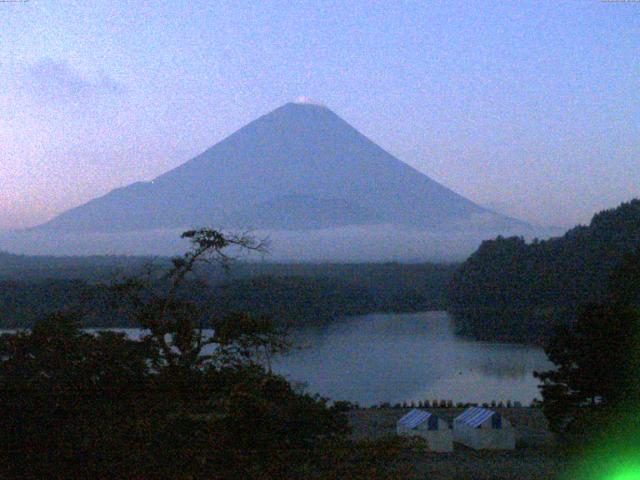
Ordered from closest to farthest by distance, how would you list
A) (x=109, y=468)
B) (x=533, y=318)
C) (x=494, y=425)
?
(x=109, y=468), (x=494, y=425), (x=533, y=318)

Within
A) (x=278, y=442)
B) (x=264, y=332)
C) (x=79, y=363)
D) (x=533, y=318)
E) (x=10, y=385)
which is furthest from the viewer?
(x=533, y=318)

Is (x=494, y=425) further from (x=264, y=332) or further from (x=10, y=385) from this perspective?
(x=10, y=385)

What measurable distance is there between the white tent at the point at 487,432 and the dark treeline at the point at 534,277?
1847 cm

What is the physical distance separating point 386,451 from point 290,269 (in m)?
34.4

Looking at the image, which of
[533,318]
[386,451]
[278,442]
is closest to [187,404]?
[278,442]

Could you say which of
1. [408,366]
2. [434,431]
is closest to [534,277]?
[408,366]

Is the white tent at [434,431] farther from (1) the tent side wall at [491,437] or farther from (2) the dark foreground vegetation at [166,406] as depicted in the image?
(2) the dark foreground vegetation at [166,406]

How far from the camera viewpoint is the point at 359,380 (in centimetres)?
1791

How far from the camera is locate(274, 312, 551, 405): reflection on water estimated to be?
641 inches

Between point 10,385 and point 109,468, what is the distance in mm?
1119

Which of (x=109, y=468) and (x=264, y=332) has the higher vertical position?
(x=264, y=332)

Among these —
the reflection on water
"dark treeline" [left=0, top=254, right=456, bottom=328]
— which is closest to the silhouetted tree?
"dark treeline" [left=0, top=254, right=456, bottom=328]

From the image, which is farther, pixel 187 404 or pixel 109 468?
pixel 187 404

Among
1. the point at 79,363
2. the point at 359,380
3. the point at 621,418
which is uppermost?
the point at 79,363
